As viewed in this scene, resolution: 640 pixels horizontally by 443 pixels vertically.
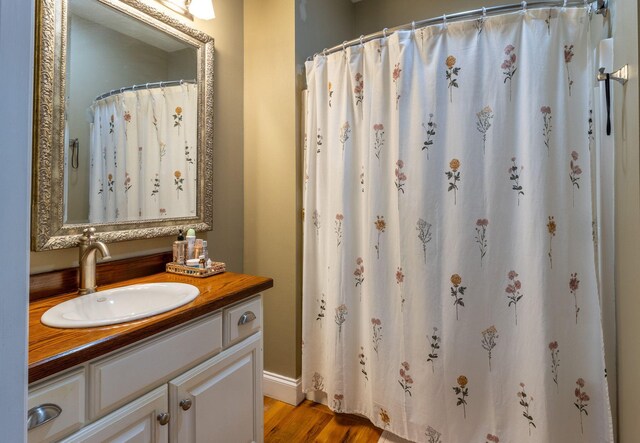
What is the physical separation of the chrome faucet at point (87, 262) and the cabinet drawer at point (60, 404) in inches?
19.8

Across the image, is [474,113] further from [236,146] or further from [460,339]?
[236,146]

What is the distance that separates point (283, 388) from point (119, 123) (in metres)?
1.63

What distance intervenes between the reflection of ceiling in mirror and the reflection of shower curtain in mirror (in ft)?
0.63

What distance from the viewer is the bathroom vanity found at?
2.48ft

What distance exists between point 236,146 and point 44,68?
975 millimetres

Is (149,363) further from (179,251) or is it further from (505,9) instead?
(505,9)

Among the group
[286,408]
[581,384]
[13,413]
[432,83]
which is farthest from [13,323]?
[286,408]

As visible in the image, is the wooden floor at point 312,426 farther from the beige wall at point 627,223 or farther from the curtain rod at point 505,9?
the curtain rod at point 505,9

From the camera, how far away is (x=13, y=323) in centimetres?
35

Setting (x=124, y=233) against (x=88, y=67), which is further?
(x=124, y=233)

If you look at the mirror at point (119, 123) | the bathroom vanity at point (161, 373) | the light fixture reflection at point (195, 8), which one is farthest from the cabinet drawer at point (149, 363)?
the light fixture reflection at point (195, 8)

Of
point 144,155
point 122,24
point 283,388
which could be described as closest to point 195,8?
point 122,24

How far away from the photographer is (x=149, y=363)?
0.93 meters

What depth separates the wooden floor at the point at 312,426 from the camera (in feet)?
5.47
